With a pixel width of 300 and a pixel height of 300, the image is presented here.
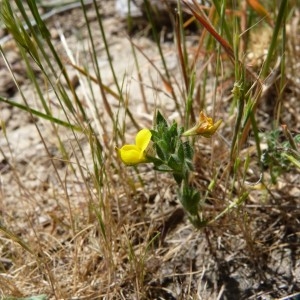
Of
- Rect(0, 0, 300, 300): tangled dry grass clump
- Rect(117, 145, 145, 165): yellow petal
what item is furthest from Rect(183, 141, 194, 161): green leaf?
Rect(117, 145, 145, 165): yellow petal

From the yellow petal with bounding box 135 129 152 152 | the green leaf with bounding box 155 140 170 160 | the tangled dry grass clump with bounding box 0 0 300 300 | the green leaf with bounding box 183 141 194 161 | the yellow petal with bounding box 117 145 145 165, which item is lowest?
the tangled dry grass clump with bounding box 0 0 300 300

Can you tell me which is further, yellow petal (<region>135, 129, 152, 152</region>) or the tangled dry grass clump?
the tangled dry grass clump

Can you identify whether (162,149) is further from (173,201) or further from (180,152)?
(173,201)

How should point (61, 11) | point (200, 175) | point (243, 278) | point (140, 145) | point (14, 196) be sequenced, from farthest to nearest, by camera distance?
point (61, 11) < point (14, 196) < point (200, 175) < point (243, 278) < point (140, 145)

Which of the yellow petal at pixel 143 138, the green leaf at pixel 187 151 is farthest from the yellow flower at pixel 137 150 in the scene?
the green leaf at pixel 187 151

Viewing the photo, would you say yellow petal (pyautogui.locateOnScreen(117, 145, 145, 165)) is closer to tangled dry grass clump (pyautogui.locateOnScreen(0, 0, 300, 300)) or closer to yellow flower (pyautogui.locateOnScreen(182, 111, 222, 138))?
tangled dry grass clump (pyautogui.locateOnScreen(0, 0, 300, 300))

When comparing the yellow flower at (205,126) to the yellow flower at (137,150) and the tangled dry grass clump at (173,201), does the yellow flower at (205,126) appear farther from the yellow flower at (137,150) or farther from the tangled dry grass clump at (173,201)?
the yellow flower at (137,150)

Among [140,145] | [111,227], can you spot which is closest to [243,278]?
[111,227]

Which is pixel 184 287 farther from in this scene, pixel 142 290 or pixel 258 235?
pixel 258 235
